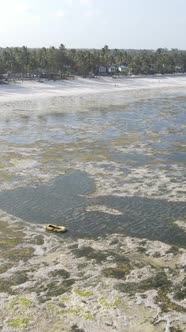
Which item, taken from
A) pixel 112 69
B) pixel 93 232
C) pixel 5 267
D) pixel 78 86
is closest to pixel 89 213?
pixel 93 232

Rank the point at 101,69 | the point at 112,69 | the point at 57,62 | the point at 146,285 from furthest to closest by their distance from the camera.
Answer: the point at 112,69
the point at 101,69
the point at 57,62
the point at 146,285

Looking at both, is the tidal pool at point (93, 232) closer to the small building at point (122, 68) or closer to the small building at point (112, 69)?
the small building at point (112, 69)

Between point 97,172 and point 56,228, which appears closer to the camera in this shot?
point 56,228

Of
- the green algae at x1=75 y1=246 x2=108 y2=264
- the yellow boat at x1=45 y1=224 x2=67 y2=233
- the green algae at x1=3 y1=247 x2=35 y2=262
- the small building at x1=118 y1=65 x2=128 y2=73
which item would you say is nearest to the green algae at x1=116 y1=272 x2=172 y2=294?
the green algae at x1=75 y1=246 x2=108 y2=264

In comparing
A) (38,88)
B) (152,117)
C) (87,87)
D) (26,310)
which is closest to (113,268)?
(26,310)

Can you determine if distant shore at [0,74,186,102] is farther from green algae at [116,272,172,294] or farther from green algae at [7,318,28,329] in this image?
green algae at [7,318,28,329]

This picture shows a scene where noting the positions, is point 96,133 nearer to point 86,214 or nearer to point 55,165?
point 55,165

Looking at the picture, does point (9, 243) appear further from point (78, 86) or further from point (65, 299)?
point (78, 86)
